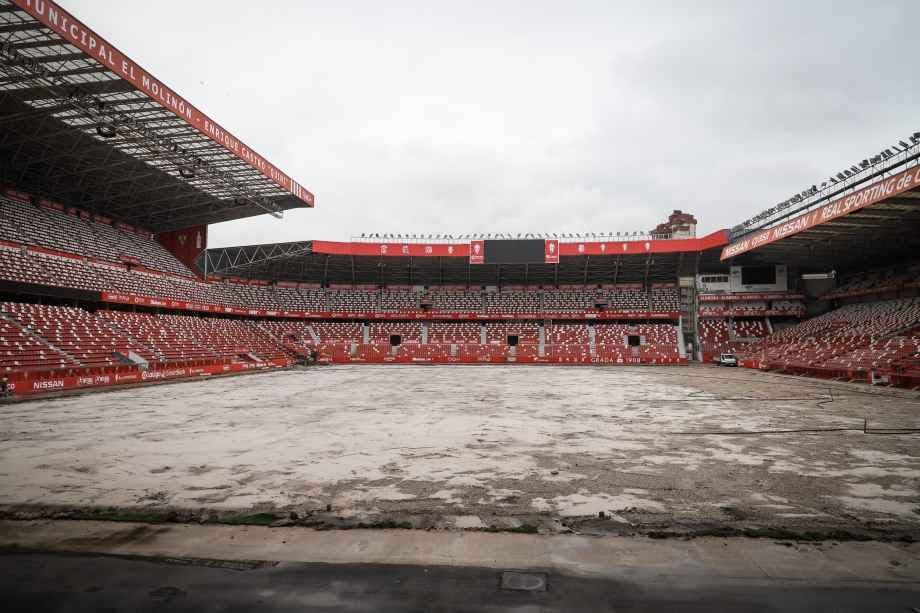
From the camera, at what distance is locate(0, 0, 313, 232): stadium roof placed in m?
19.0

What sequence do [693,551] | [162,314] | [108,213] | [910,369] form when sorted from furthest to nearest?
[108,213] < [162,314] < [910,369] < [693,551]

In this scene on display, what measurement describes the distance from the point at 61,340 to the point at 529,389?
23.5 m

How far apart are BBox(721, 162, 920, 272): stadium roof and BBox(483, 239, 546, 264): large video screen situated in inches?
644

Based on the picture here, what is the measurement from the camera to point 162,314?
35844 millimetres

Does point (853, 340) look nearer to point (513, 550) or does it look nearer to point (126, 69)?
point (513, 550)

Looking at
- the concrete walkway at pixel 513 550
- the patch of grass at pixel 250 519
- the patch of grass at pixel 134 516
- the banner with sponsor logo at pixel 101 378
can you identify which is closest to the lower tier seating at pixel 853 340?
the concrete walkway at pixel 513 550

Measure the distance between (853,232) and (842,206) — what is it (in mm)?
6176

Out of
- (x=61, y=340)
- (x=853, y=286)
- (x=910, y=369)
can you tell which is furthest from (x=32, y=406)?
(x=853, y=286)

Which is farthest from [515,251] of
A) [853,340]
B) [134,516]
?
[134,516]

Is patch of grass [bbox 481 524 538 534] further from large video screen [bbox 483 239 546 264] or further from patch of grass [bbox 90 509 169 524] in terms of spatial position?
large video screen [bbox 483 239 546 264]

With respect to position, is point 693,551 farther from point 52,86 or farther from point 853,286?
point 853,286

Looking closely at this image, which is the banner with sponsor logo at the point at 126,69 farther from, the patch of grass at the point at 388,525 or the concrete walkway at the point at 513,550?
the patch of grass at the point at 388,525

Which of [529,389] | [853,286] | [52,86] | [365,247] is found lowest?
[529,389]

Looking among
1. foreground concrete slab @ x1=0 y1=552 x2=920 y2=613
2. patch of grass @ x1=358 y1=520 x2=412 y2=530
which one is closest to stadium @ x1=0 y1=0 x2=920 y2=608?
patch of grass @ x1=358 y1=520 x2=412 y2=530
